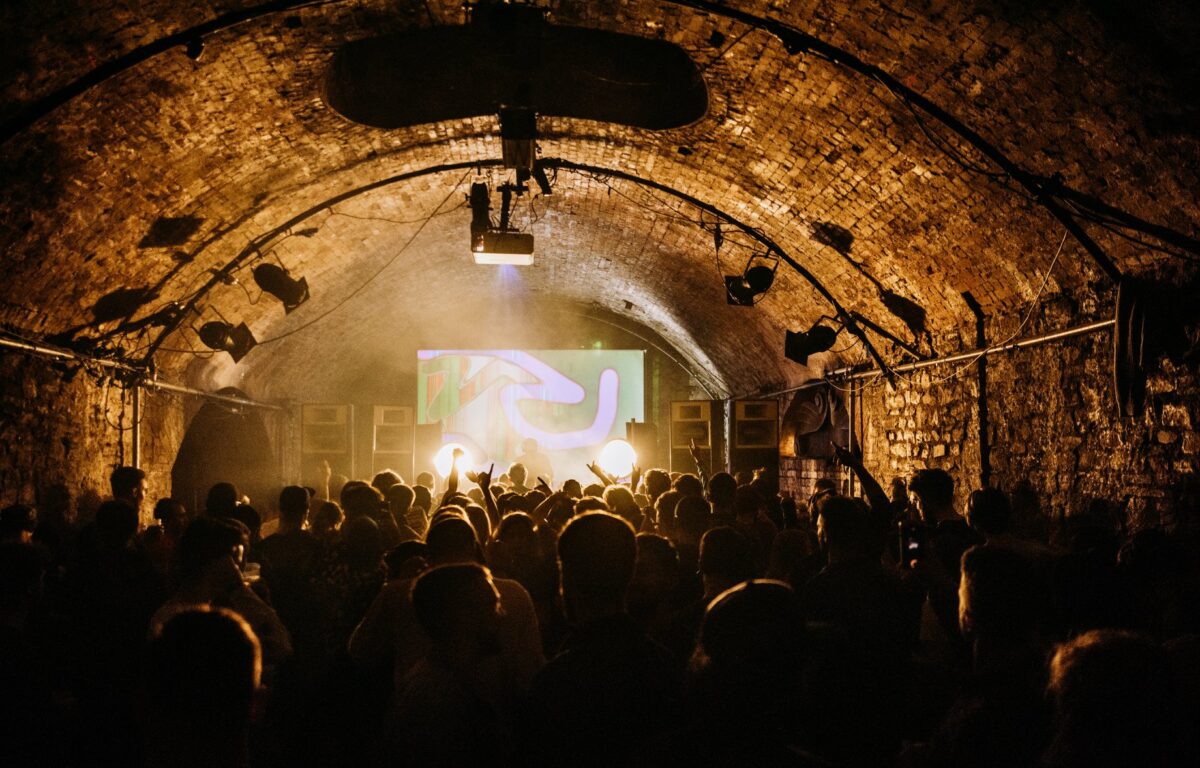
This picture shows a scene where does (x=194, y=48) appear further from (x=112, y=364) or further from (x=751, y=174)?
(x=751, y=174)

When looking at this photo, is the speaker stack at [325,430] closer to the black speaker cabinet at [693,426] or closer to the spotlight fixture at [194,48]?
the black speaker cabinet at [693,426]

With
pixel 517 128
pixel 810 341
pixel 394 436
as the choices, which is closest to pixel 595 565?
pixel 517 128

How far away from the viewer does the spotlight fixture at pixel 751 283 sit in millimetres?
11344

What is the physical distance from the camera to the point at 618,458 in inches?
711

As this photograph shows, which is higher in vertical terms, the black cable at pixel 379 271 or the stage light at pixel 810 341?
the black cable at pixel 379 271

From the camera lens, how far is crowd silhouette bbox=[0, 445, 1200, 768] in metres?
1.83

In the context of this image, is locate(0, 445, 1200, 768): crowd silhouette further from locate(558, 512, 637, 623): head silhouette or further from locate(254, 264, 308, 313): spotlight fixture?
locate(254, 264, 308, 313): spotlight fixture

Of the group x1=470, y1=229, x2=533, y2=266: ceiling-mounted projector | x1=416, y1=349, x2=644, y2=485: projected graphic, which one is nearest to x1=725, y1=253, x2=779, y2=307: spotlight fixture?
x1=470, y1=229, x2=533, y2=266: ceiling-mounted projector

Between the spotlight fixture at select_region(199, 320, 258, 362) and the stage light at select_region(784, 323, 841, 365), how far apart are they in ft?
23.2

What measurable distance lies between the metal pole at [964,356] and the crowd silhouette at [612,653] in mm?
3227

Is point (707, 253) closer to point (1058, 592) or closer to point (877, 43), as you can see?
point (877, 43)

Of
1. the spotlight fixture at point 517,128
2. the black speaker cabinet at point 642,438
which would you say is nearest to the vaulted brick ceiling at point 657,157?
the spotlight fixture at point 517,128

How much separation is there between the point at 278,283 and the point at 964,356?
298 inches

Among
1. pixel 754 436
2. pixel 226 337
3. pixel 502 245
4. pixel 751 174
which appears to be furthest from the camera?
pixel 754 436
